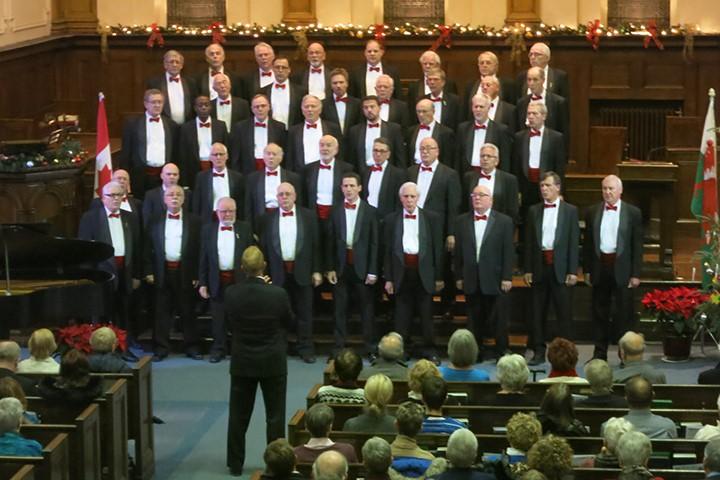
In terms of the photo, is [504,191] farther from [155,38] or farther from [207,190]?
[155,38]

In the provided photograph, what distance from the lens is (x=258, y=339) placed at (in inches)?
383

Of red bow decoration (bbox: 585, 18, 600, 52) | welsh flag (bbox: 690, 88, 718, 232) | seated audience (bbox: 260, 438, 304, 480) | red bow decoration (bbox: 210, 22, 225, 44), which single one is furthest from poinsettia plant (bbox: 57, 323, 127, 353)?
red bow decoration (bbox: 585, 18, 600, 52)

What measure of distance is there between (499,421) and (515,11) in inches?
367

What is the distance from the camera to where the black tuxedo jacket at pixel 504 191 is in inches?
510

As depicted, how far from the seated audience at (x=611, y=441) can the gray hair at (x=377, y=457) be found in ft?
3.41

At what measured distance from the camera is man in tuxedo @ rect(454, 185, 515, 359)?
12.6 meters

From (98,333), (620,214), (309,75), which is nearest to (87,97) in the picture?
(309,75)

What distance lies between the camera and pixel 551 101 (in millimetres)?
13969

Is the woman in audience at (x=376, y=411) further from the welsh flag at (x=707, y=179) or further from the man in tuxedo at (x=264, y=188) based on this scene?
the welsh flag at (x=707, y=179)

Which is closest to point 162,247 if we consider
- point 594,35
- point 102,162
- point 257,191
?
point 257,191

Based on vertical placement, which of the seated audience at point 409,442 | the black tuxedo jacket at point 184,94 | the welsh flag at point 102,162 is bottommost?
the seated audience at point 409,442

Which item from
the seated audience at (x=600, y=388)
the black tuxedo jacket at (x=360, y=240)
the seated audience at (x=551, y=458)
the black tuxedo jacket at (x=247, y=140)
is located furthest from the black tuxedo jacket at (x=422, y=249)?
the seated audience at (x=551, y=458)

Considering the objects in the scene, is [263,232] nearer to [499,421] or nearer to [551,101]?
[551,101]

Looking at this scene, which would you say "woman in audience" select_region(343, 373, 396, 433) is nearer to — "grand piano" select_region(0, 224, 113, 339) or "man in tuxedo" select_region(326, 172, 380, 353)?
"grand piano" select_region(0, 224, 113, 339)
